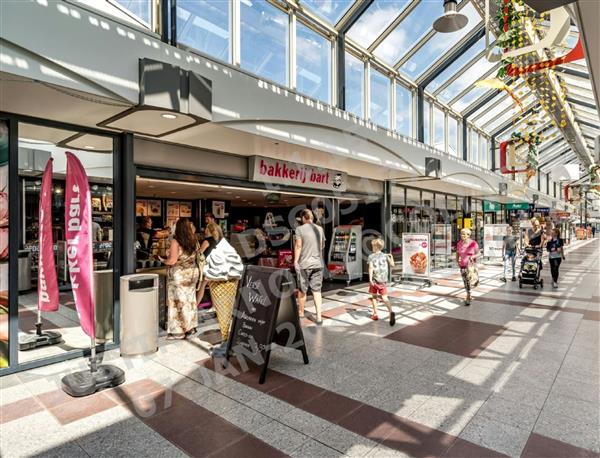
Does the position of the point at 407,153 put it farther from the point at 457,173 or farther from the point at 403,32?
the point at 457,173

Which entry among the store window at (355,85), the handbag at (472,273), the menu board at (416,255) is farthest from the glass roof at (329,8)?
the handbag at (472,273)

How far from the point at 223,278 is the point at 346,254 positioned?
5.50 meters

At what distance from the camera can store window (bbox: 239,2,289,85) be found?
593 cm

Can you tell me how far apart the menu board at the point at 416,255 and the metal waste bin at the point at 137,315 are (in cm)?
645

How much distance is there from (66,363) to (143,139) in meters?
2.84

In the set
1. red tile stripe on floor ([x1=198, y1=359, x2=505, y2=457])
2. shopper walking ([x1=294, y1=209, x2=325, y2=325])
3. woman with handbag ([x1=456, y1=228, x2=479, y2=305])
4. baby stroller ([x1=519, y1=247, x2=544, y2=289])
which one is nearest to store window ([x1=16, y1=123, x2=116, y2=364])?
red tile stripe on floor ([x1=198, y1=359, x2=505, y2=457])

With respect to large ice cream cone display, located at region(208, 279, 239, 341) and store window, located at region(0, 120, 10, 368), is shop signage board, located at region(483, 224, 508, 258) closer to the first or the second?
large ice cream cone display, located at region(208, 279, 239, 341)

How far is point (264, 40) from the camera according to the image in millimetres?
6316

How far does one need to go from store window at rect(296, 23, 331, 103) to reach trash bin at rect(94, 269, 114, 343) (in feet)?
15.1

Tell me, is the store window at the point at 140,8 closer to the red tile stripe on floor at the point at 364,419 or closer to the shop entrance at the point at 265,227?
the shop entrance at the point at 265,227

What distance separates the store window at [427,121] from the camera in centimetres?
1155

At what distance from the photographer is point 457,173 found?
11.8 m

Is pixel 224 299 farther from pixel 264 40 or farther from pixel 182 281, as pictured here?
pixel 264 40

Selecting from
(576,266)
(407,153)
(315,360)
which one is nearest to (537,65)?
(407,153)
